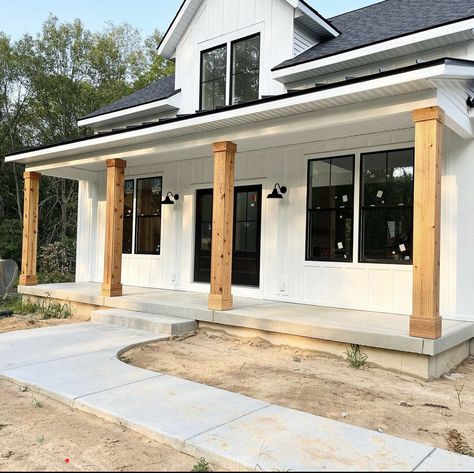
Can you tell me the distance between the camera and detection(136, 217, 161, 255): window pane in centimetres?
977

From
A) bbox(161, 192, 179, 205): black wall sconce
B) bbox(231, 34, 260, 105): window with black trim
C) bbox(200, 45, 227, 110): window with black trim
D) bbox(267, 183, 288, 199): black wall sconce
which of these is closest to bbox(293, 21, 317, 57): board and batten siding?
bbox(231, 34, 260, 105): window with black trim

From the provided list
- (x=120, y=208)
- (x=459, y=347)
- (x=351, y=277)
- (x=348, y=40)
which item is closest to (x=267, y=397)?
(x=459, y=347)

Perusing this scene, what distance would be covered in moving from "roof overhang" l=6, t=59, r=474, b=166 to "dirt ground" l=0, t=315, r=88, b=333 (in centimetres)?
299

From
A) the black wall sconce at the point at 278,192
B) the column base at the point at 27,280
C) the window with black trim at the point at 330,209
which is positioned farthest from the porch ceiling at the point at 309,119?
the column base at the point at 27,280

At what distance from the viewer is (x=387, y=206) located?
6.57 meters

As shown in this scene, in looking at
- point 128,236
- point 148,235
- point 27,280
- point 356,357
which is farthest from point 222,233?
point 27,280

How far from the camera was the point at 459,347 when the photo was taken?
5445 mm

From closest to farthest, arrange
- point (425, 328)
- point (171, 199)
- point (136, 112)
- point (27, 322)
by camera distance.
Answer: point (425, 328), point (27, 322), point (171, 199), point (136, 112)

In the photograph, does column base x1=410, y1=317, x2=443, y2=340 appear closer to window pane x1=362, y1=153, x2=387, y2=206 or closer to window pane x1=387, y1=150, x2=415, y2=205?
window pane x1=387, y1=150, x2=415, y2=205

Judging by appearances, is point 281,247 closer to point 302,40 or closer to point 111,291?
point 111,291

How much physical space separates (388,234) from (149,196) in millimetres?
5412

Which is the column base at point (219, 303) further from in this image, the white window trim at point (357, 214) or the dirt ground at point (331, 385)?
the white window trim at point (357, 214)

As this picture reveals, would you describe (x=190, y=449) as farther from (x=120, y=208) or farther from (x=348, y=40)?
(x=348, y=40)

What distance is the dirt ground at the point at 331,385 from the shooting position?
3492 millimetres
